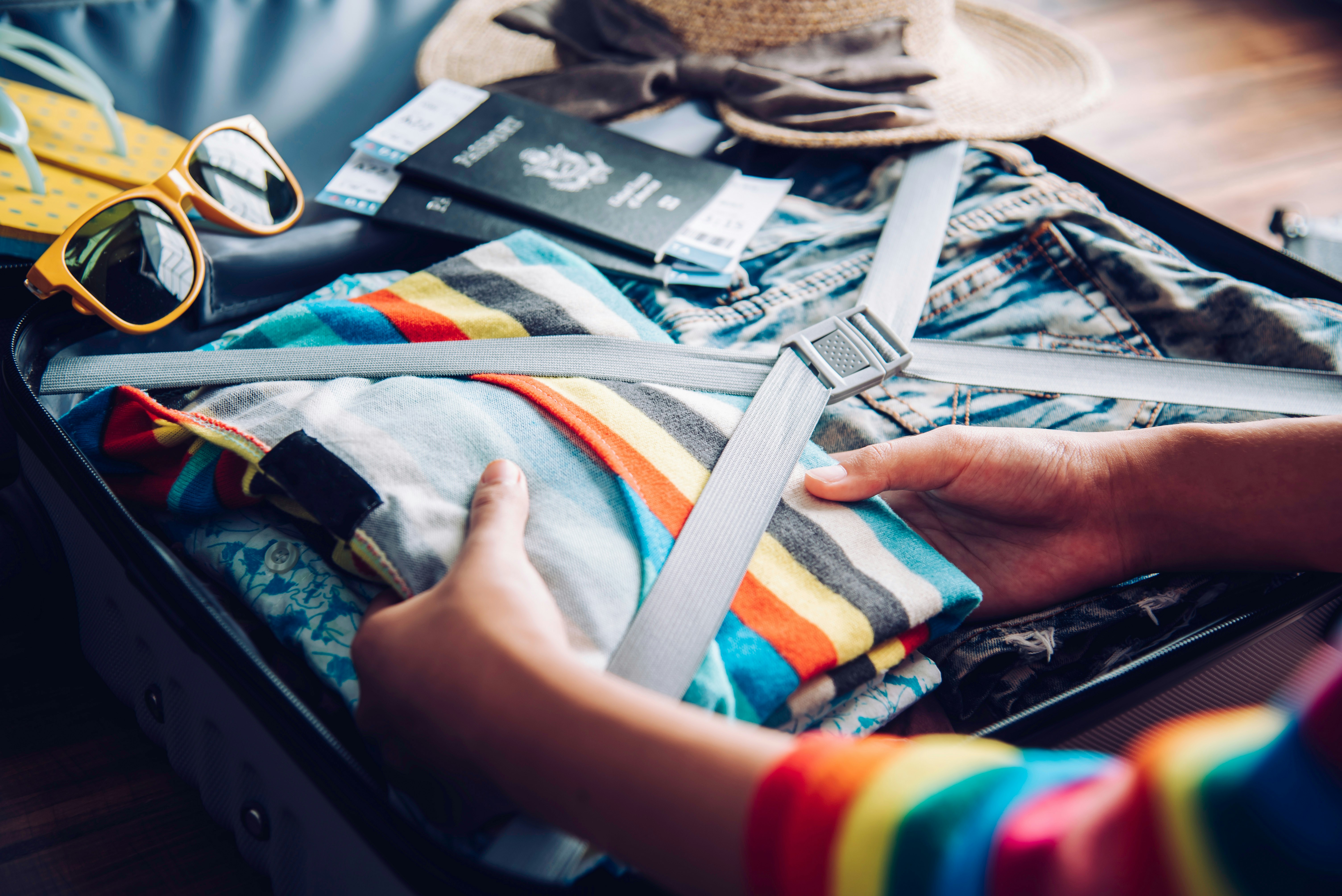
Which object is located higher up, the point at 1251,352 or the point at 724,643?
the point at 1251,352

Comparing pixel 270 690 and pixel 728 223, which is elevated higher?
pixel 728 223

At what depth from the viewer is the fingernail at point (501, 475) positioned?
1.16 ft

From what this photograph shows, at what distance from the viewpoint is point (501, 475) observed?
357 millimetres

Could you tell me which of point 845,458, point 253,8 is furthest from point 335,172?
point 845,458

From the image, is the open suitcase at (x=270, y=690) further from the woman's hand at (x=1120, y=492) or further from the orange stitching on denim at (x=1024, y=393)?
the orange stitching on denim at (x=1024, y=393)

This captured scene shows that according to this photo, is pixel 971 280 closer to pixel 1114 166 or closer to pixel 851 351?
pixel 851 351

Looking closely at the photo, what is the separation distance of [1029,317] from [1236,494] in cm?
19

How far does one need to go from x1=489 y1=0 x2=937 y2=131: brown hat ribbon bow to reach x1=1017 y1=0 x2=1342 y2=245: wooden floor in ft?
1.90

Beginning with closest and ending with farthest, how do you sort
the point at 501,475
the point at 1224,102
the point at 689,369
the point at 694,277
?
the point at 501,475, the point at 689,369, the point at 694,277, the point at 1224,102

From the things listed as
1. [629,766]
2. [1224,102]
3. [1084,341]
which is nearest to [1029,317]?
[1084,341]

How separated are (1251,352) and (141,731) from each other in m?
0.78

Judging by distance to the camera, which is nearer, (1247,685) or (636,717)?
(636,717)

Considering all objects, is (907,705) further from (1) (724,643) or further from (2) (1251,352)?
(2) (1251,352)

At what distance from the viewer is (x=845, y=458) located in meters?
0.43
